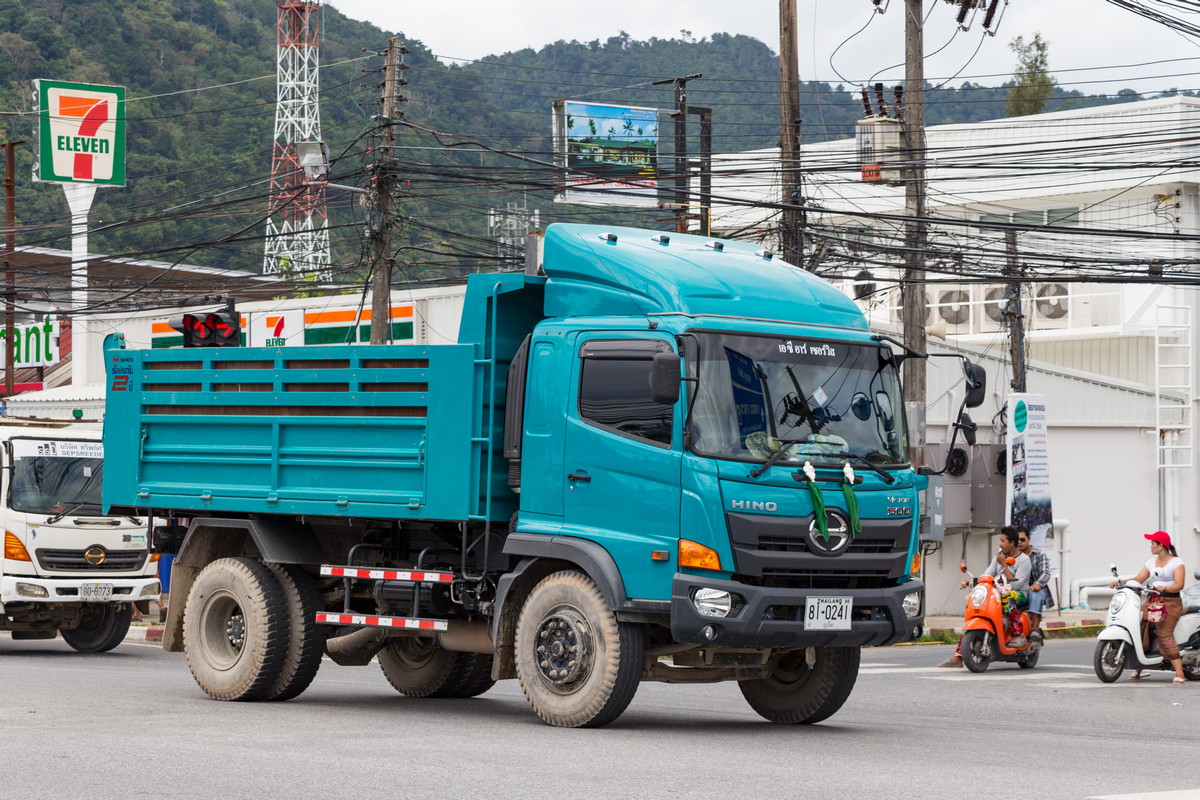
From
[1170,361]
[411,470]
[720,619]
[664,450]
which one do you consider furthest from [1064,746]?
[1170,361]

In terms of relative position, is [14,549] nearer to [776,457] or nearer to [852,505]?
[776,457]

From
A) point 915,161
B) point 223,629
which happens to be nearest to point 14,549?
point 223,629

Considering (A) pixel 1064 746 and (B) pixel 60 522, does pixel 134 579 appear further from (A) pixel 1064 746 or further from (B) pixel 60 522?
(A) pixel 1064 746

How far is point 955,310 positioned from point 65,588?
2381 cm

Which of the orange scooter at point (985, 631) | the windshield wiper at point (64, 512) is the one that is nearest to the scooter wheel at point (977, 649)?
the orange scooter at point (985, 631)

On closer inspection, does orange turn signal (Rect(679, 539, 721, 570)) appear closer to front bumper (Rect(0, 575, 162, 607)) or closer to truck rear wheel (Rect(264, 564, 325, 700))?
truck rear wheel (Rect(264, 564, 325, 700))

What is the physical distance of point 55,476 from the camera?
17344 mm

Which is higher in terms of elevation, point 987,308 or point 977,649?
point 987,308

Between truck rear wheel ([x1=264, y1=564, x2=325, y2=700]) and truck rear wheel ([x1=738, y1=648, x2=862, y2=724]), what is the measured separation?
3.26 meters

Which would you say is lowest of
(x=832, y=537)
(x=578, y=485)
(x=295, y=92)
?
(x=832, y=537)

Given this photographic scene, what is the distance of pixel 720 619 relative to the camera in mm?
9719

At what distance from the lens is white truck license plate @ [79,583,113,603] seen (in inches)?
674

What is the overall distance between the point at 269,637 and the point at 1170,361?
→ 2451cm

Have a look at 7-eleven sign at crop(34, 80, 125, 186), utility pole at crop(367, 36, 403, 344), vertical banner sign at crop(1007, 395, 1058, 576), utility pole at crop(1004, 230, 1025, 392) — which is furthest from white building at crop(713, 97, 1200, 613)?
7-eleven sign at crop(34, 80, 125, 186)
